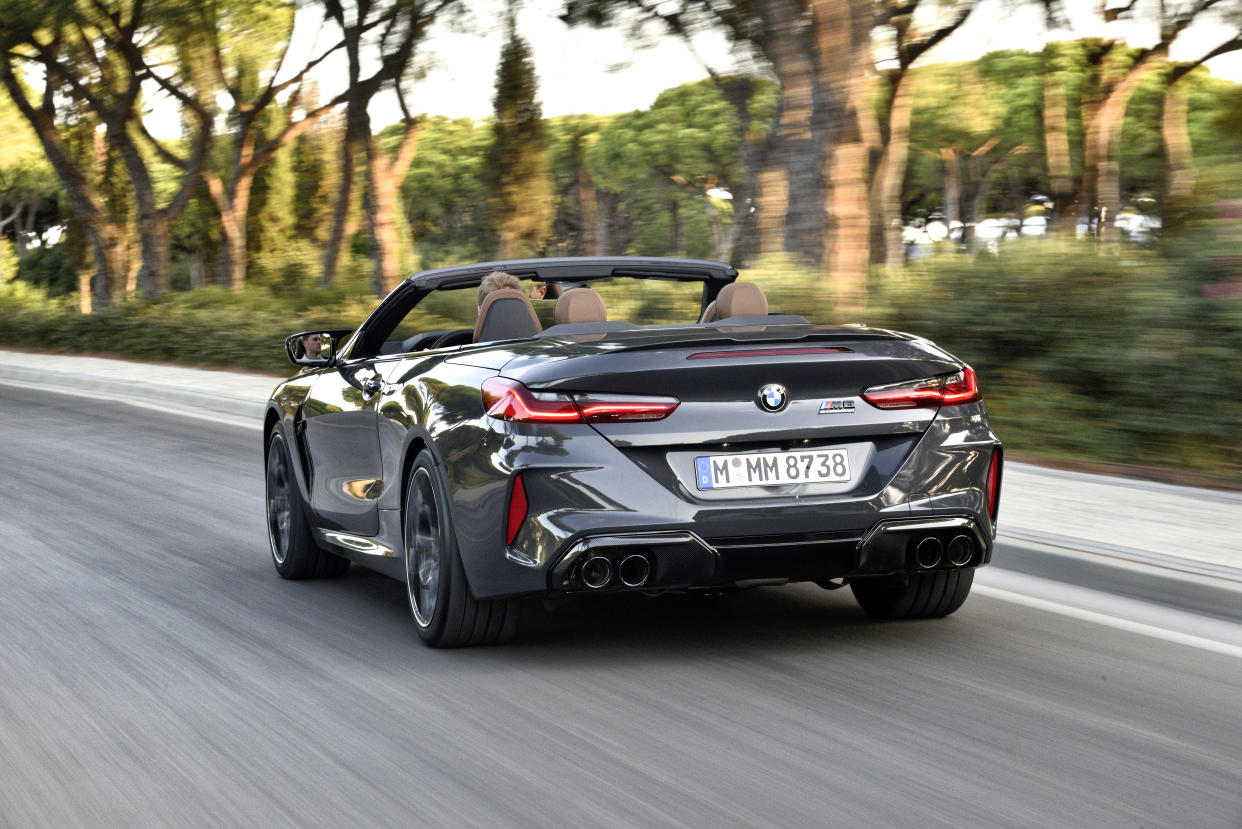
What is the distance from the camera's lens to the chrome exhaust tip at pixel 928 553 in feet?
19.2

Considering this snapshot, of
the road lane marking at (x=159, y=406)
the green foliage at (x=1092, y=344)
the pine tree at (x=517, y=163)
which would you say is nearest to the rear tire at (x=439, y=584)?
the green foliage at (x=1092, y=344)

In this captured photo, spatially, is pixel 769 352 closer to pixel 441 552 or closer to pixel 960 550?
pixel 960 550

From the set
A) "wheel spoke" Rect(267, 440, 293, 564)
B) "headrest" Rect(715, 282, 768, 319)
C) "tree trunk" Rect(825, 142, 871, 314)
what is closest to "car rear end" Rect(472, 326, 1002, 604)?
"headrest" Rect(715, 282, 768, 319)

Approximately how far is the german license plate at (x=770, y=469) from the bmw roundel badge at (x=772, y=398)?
152 mm

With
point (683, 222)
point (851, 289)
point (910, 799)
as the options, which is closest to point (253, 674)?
point (910, 799)

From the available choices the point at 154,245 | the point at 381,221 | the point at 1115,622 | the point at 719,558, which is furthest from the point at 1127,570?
the point at 154,245

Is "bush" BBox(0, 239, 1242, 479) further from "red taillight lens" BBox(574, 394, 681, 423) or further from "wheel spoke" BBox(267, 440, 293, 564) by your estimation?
"red taillight lens" BBox(574, 394, 681, 423)

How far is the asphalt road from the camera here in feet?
14.0

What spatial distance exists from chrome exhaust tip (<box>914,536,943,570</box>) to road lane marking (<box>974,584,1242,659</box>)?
1.08 metres

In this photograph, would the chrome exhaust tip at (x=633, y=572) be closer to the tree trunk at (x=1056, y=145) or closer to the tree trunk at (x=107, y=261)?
the tree trunk at (x=1056, y=145)

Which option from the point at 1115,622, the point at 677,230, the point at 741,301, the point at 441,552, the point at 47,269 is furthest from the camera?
the point at 47,269

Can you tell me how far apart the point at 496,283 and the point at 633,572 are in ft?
5.51

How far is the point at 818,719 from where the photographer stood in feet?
16.7

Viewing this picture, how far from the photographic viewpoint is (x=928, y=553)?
5875mm
